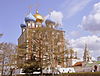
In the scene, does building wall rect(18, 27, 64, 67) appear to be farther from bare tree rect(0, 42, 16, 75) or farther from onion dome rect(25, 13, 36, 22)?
onion dome rect(25, 13, 36, 22)

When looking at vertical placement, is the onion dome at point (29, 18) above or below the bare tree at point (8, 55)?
above

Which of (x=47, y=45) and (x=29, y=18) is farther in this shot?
(x=29, y=18)

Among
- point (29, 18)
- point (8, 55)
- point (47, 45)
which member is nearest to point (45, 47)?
point (47, 45)

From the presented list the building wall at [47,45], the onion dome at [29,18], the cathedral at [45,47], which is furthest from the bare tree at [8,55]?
the onion dome at [29,18]

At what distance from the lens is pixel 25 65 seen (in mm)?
38469

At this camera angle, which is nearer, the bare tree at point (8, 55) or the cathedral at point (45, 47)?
the cathedral at point (45, 47)

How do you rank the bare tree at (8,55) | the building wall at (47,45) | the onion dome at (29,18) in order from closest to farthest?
the building wall at (47,45) → the bare tree at (8,55) → the onion dome at (29,18)

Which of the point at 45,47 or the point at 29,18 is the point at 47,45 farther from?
the point at 29,18

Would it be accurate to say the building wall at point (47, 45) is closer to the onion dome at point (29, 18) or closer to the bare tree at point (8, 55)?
the bare tree at point (8, 55)

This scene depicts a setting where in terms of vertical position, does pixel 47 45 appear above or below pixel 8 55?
above

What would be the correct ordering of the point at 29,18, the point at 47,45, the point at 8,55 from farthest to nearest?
the point at 29,18, the point at 8,55, the point at 47,45

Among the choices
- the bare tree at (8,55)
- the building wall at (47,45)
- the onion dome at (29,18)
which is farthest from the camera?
the onion dome at (29,18)

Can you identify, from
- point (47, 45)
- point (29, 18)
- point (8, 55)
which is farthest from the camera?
point (29, 18)

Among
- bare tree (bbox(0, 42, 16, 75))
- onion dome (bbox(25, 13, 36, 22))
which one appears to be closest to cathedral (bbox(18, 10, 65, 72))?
bare tree (bbox(0, 42, 16, 75))
